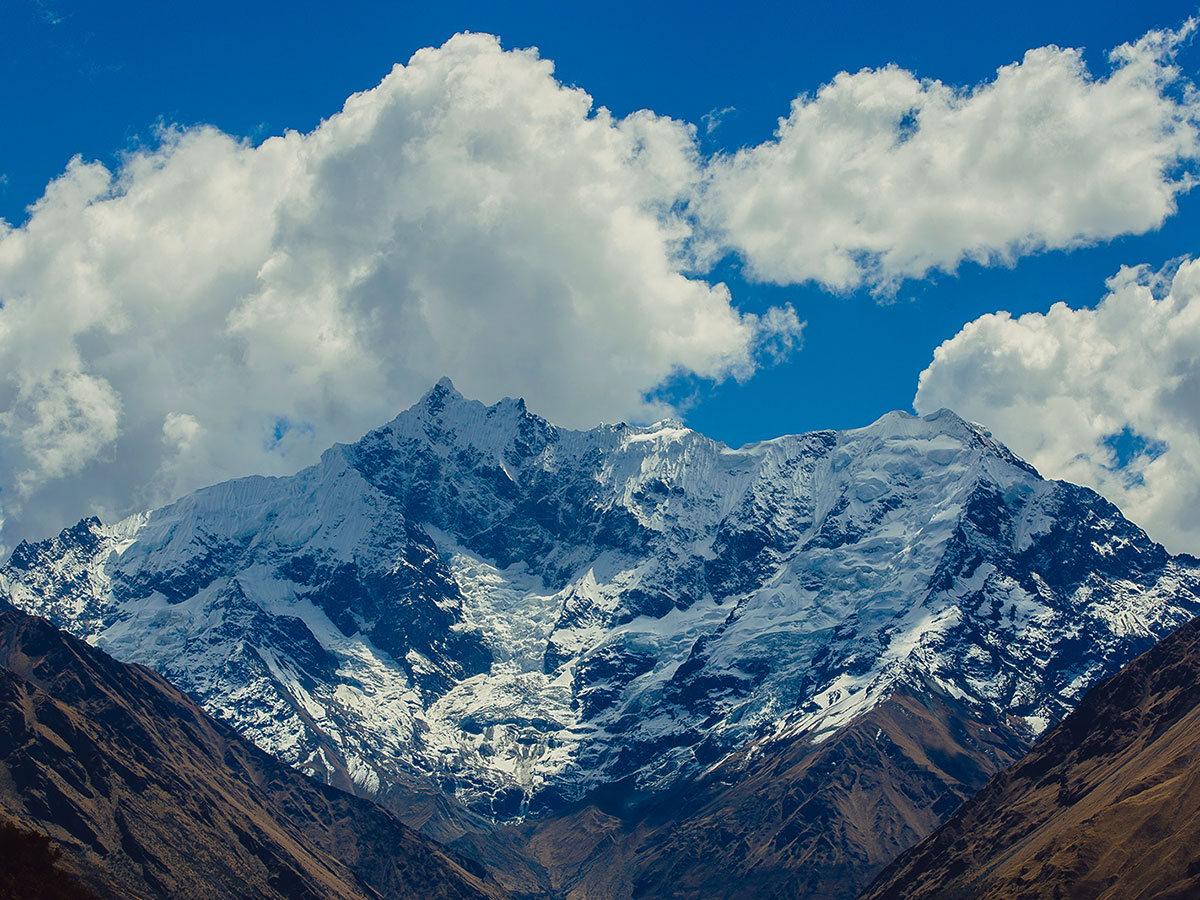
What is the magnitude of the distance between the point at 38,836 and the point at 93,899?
8.69 meters

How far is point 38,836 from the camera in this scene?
14988 cm

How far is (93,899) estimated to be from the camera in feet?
488
